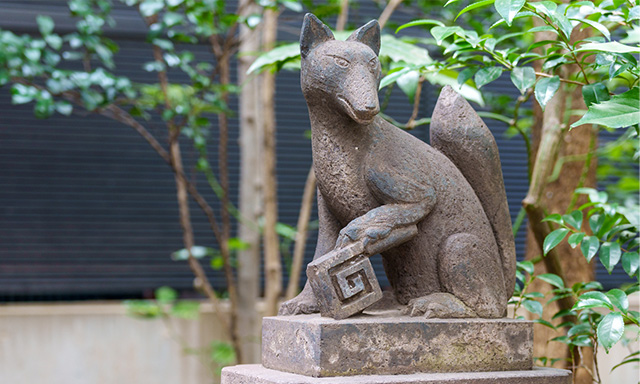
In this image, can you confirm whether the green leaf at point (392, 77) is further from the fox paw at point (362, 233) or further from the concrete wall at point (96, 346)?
the concrete wall at point (96, 346)

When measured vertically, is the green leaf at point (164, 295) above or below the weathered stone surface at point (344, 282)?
below

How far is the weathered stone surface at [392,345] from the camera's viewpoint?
51.4 inches

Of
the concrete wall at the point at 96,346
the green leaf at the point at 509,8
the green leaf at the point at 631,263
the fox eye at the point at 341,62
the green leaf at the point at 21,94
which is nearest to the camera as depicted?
the green leaf at the point at 509,8

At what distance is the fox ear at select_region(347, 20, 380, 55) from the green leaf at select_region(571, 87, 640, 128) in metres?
0.47

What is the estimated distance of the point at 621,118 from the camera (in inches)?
45.8

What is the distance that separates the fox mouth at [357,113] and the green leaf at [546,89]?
15.0 inches

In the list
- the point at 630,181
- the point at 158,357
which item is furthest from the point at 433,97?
the point at 158,357

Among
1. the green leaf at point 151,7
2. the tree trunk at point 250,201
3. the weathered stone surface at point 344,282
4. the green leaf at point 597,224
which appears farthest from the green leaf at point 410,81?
the tree trunk at point 250,201

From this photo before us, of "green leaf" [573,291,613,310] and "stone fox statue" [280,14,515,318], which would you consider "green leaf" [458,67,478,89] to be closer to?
"stone fox statue" [280,14,515,318]

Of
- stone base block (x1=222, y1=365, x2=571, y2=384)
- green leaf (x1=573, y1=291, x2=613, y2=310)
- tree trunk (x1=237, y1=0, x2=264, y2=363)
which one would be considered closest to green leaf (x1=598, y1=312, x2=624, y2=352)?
green leaf (x1=573, y1=291, x2=613, y2=310)

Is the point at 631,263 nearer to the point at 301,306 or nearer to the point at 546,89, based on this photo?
the point at 546,89

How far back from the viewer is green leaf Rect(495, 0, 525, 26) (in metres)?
1.27

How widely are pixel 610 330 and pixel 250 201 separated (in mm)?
1926

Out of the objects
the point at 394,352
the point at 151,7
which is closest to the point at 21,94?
the point at 151,7
